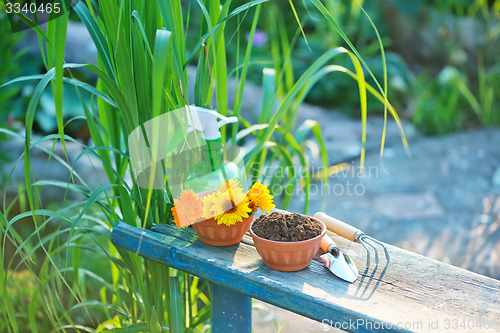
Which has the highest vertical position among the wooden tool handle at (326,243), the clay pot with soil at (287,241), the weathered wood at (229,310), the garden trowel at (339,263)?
the clay pot with soil at (287,241)

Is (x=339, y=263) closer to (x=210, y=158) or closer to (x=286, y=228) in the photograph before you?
(x=286, y=228)

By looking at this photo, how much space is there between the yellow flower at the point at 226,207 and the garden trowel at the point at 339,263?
16 cm

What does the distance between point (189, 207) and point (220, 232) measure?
0.24ft

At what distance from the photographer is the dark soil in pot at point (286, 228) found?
33.6 inches

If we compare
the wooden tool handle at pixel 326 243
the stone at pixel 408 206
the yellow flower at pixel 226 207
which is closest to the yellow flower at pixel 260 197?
the yellow flower at pixel 226 207

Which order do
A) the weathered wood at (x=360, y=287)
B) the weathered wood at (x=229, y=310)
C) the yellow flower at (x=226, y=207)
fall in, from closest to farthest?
1. the weathered wood at (x=360, y=287)
2. the yellow flower at (x=226, y=207)
3. the weathered wood at (x=229, y=310)

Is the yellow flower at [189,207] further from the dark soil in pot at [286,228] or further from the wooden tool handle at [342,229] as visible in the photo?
the wooden tool handle at [342,229]

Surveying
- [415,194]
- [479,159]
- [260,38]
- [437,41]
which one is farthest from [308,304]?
[437,41]

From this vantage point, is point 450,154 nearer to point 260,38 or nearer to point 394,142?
point 394,142

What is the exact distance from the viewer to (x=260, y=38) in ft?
11.2

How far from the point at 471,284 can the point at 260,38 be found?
2783mm

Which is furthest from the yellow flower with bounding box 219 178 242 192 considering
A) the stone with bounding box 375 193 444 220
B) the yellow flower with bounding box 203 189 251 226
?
the stone with bounding box 375 193 444 220

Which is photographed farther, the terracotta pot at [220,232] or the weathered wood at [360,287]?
the terracotta pot at [220,232]

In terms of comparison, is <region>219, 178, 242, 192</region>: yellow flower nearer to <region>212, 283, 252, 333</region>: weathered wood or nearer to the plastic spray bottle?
the plastic spray bottle
